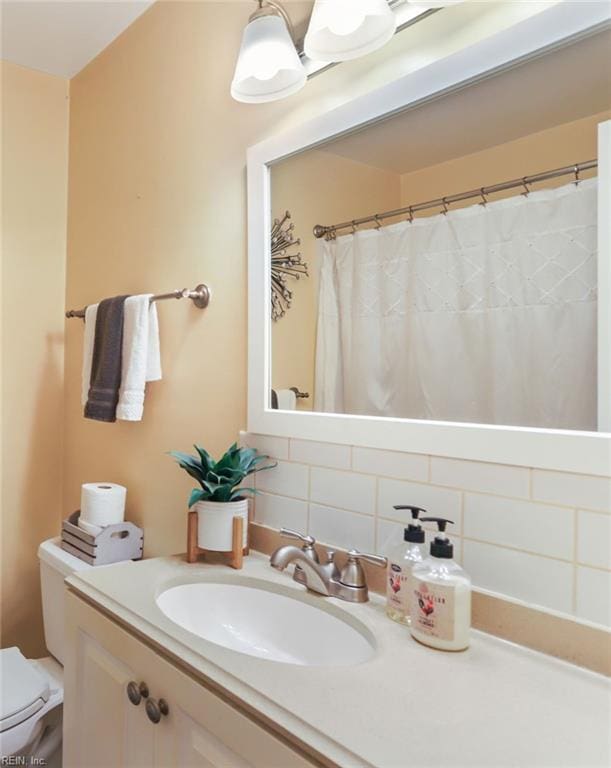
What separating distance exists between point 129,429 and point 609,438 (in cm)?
140

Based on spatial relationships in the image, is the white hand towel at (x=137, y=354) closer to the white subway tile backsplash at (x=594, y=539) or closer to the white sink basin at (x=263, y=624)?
the white sink basin at (x=263, y=624)

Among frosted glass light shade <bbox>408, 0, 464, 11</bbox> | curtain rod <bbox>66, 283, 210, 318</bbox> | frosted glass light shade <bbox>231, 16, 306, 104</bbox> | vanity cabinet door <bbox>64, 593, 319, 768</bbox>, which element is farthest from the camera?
curtain rod <bbox>66, 283, 210, 318</bbox>

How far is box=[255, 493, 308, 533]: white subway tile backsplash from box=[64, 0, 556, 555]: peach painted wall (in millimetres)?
207

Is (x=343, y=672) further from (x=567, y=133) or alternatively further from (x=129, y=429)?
(x=129, y=429)

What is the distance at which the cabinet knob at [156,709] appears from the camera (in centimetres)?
81

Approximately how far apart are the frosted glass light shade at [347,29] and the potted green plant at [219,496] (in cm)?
86

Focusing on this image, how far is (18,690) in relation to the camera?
1396 mm

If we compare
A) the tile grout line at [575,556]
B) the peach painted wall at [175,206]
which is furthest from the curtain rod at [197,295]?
the tile grout line at [575,556]

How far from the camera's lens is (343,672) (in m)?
0.73

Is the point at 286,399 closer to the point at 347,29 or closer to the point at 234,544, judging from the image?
the point at 234,544

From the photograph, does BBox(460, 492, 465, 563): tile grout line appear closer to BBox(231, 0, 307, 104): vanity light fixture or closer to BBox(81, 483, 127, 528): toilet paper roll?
BBox(231, 0, 307, 104): vanity light fixture

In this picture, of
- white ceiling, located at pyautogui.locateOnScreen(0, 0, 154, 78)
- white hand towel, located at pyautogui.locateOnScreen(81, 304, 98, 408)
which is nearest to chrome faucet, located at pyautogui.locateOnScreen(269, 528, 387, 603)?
white hand towel, located at pyautogui.locateOnScreen(81, 304, 98, 408)

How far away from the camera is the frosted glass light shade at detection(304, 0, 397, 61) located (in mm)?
975

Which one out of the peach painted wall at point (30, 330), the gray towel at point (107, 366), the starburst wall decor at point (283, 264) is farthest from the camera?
the peach painted wall at point (30, 330)
